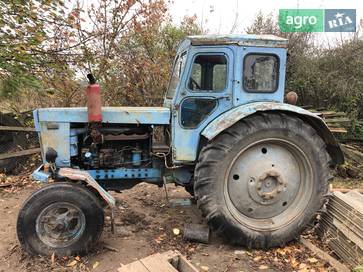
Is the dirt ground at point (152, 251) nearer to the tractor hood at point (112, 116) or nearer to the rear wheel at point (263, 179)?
the rear wheel at point (263, 179)

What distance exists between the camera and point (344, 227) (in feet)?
13.4

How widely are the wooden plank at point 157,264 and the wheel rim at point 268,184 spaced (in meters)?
1.27

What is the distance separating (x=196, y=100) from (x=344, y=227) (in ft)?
6.63

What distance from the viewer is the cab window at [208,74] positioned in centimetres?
442

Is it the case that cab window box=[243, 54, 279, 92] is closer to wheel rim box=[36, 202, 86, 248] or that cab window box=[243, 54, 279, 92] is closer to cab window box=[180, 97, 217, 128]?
cab window box=[180, 97, 217, 128]

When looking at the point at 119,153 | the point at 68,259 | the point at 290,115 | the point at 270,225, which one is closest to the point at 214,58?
the point at 290,115

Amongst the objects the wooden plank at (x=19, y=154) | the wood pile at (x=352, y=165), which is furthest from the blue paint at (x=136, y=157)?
the wood pile at (x=352, y=165)

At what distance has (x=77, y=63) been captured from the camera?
7.99 meters

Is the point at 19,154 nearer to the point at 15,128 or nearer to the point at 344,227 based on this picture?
the point at 15,128

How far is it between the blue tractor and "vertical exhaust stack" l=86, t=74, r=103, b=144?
11mm

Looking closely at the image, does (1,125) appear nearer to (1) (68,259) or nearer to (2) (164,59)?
(2) (164,59)

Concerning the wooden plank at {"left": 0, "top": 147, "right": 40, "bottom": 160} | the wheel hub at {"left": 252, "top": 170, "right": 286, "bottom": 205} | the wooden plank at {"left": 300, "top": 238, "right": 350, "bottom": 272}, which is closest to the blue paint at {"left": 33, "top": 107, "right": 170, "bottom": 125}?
the wheel hub at {"left": 252, "top": 170, "right": 286, "bottom": 205}

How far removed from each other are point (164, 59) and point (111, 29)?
4.30ft

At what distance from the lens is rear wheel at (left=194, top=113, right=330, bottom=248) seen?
420 cm
